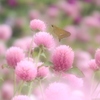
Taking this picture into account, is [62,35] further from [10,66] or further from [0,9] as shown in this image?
[0,9]

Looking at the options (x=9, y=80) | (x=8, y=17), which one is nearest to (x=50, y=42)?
(x=9, y=80)

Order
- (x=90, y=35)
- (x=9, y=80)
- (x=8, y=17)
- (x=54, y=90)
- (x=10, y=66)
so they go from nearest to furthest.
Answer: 1. (x=54, y=90)
2. (x=10, y=66)
3. (x=9, y=80)
4. (x=90, y=35)
5. (x=8, y=17)

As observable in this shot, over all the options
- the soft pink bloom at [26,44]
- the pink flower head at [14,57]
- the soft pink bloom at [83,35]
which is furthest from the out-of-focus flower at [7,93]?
the soft pink bloom at [83,35]

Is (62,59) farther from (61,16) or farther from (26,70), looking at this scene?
(61,16)

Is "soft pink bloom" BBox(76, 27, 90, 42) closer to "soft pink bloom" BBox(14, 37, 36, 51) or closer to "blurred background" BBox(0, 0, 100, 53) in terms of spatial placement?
"blurred background" BBox(0, 0, 100, 53)

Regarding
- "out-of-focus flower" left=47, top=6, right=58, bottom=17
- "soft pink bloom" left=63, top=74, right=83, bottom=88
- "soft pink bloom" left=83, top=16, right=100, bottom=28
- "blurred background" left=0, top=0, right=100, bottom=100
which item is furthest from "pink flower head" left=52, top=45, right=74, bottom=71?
"out-of-focus flower" left=47, top=6, right=58, bottom=17
